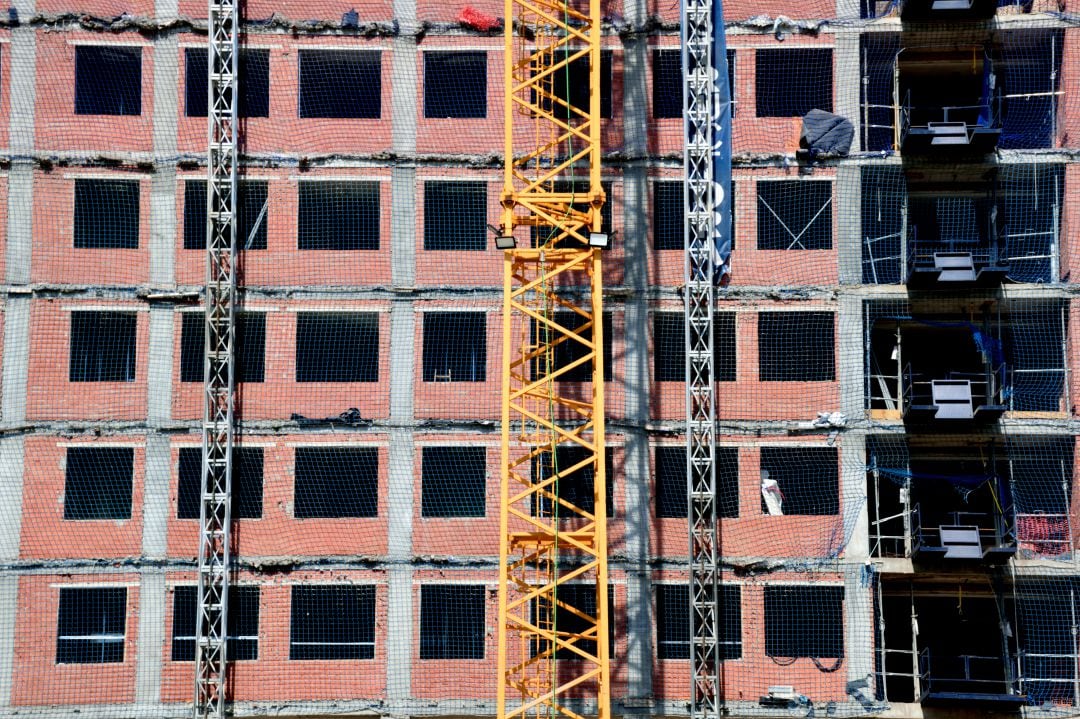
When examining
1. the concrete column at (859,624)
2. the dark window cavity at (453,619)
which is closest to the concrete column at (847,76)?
the concrete column at (859,624)

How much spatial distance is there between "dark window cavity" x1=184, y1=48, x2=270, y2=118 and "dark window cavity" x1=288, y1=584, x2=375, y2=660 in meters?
12.3

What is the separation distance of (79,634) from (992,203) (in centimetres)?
2553

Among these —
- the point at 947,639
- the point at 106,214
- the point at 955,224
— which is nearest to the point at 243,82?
the point at 106,214

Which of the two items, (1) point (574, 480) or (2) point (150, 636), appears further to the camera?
(1) point (574, 480)

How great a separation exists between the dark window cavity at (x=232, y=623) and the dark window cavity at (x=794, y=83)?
17847mm

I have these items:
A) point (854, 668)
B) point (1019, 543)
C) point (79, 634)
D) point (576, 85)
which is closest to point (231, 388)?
point (79, 634)

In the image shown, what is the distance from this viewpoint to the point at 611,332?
29.4 meters

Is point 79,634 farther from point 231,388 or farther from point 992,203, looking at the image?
point 992,203

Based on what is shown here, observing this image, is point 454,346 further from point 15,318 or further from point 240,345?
point 15,318

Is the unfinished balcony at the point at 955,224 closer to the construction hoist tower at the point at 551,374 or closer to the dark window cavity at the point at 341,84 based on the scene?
the construction hoist tower at the point at 551,374

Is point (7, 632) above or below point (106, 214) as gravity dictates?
below

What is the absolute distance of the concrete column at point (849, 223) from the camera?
29422 millimetres

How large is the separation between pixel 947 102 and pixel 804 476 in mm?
11133

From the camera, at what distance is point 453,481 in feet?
94.9
